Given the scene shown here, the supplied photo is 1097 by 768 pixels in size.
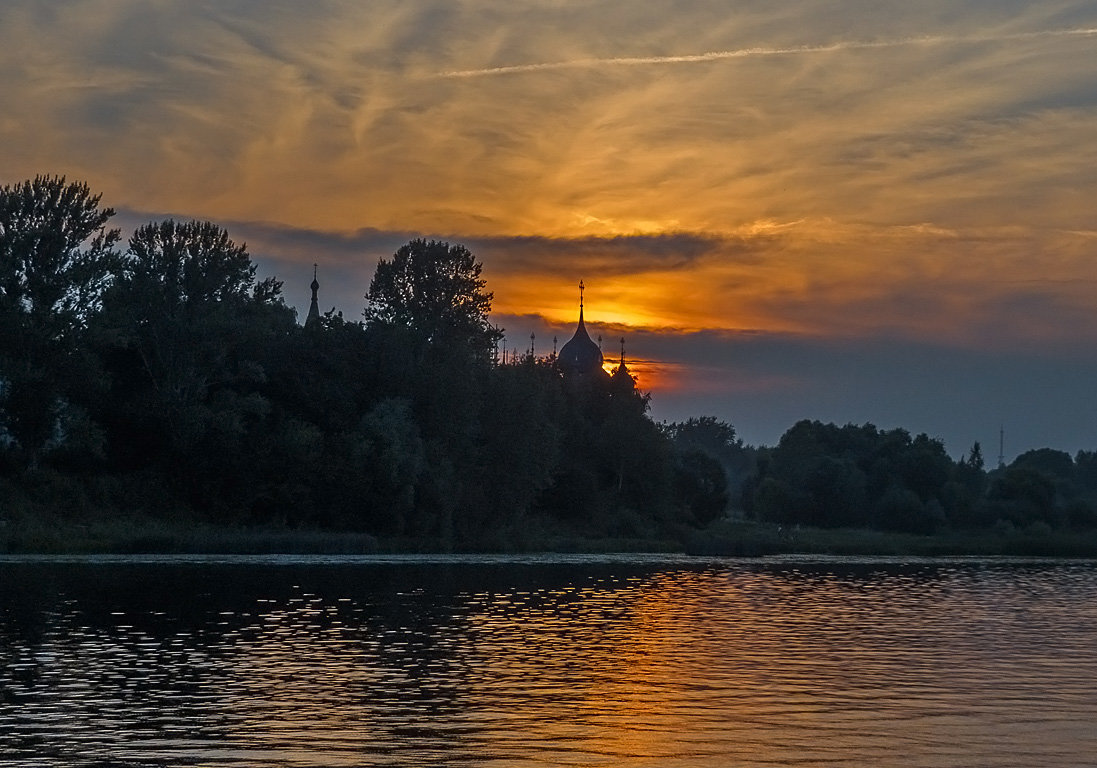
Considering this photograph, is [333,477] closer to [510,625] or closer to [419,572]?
[419,572]

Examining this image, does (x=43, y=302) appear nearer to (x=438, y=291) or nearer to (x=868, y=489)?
(x=438, y=291)

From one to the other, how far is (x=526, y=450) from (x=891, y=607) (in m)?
43.5

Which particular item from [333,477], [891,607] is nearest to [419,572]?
[333,477]

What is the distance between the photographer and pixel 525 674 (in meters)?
29.2

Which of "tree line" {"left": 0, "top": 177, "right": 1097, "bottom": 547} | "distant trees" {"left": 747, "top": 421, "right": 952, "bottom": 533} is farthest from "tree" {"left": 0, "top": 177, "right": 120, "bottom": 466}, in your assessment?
"distant trees" {"left": 747, "top": 421, "right": 952, "bottom": 533}

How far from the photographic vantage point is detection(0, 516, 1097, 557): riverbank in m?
64.6

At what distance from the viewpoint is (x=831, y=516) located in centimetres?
12812

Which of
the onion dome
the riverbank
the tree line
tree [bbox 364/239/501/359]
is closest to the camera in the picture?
the riverbank

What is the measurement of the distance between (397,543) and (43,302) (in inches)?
892

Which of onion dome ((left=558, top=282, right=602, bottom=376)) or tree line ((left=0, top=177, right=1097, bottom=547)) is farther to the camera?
onion dome ((left=558, top=282, right=602, bottom=376))

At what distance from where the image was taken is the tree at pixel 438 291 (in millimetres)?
96562

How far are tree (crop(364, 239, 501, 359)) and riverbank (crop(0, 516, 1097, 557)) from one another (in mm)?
15336

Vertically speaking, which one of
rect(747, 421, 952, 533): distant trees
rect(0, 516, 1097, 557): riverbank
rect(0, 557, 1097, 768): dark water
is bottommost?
rect(0, 557, 1097, 768): dark water

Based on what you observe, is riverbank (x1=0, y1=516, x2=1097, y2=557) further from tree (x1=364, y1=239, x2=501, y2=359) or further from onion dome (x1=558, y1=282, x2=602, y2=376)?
onion dome (x1=558, y1=282, x2=602, y2=376)
